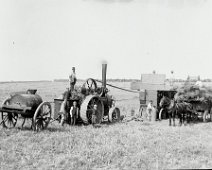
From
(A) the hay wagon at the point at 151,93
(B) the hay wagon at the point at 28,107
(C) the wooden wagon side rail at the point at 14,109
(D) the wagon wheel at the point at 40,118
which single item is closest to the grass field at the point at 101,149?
(D) the wagon wheel at the point at 40,118

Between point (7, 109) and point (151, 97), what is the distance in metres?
8.46

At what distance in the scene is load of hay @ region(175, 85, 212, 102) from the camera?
1556 cm

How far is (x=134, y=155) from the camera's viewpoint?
807cm

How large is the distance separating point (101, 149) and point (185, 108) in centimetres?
751

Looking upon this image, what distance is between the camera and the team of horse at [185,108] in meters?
14.7

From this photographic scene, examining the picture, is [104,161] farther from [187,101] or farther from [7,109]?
[187,101]

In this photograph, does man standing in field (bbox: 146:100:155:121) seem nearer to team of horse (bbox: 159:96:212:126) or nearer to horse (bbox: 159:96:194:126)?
team of horse (bbox: 159:96:212:126)

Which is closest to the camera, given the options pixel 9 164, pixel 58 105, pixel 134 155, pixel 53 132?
pixel 9 164

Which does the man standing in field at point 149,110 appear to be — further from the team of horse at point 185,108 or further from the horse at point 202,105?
the horse at point 202,105

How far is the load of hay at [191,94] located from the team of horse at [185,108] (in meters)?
0.18

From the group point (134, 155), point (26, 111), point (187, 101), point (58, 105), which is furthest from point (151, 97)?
point (134, 155)

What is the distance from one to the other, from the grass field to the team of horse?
2847 millimetres

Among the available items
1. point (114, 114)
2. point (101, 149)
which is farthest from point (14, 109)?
point (114, 114)

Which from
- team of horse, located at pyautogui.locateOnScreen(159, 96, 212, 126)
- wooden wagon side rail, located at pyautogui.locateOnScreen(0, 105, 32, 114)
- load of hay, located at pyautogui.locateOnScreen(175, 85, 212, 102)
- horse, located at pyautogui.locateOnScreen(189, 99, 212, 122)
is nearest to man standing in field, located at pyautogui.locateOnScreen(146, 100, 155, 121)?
team of horse, located at pyautogui.locateOnScreen(159, 96, 212, 126)
